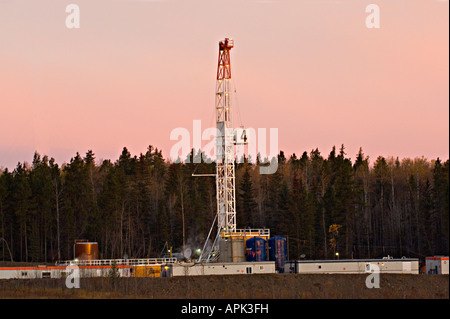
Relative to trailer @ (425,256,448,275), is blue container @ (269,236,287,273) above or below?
above

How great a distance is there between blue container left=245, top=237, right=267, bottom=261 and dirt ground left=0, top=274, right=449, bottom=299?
14.6 ft

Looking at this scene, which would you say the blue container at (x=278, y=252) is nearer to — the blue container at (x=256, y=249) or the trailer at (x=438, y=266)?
the blue container at (x=256, y=249)

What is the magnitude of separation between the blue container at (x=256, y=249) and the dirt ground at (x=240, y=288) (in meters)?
4.45

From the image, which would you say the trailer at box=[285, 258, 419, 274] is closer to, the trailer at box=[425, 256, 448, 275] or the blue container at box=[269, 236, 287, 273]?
the blue container at box=[269, 236, 287, 273]

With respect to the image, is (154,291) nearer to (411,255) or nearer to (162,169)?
(411,255)

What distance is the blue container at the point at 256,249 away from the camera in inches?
2178

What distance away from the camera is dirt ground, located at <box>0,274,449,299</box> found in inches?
1448

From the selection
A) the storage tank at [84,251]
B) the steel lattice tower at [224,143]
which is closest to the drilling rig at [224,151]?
the steel lattice tower at [224,143]

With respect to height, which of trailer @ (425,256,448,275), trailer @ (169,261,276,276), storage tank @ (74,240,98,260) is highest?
storage tank @ (74,240,98,260)

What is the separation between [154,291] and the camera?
132 ft

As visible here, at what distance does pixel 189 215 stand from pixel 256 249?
27.8 m

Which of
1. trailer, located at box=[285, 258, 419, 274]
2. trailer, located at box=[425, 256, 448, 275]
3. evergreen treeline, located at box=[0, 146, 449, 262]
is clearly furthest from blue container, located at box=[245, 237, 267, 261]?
evergreen treeline, located at box=[0, 146, 449, 262]
